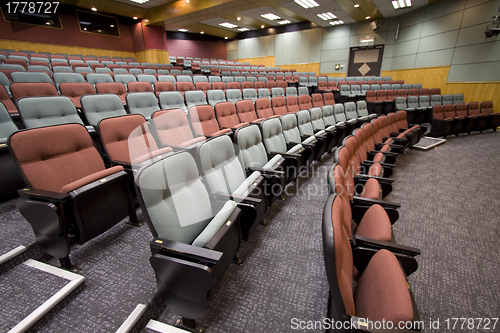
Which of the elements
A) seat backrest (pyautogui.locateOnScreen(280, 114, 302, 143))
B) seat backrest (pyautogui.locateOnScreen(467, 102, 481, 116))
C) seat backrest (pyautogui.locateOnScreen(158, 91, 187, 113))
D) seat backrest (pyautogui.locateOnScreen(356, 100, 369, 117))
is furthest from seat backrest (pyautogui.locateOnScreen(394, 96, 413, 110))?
seat backrest (pyautogui.locateOnScreen(158, 91, 187, 113))

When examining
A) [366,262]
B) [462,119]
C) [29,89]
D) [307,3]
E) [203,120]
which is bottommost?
[366,262]

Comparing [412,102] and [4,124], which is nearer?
[4,124]

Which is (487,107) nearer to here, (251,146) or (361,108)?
(361,108)

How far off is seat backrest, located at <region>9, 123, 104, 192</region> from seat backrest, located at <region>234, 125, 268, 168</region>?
932mm

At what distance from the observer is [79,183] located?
101 cm

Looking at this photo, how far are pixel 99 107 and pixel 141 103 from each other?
0.47 meters

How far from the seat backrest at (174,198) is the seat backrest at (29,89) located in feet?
7.20

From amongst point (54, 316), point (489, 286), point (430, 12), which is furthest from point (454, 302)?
point (430, 12)

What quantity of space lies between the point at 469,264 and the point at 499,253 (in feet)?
0.99

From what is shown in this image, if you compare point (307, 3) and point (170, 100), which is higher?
point (307, 3)

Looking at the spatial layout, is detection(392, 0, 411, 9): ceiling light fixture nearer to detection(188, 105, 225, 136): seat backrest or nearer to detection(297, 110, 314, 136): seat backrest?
detection(297, 110, 314, 136): seat backrest

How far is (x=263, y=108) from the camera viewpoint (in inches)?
128

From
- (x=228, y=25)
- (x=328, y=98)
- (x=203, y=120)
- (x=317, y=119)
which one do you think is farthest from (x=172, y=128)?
(x=228, y=25)

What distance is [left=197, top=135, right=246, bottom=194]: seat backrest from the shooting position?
123 centimetres
